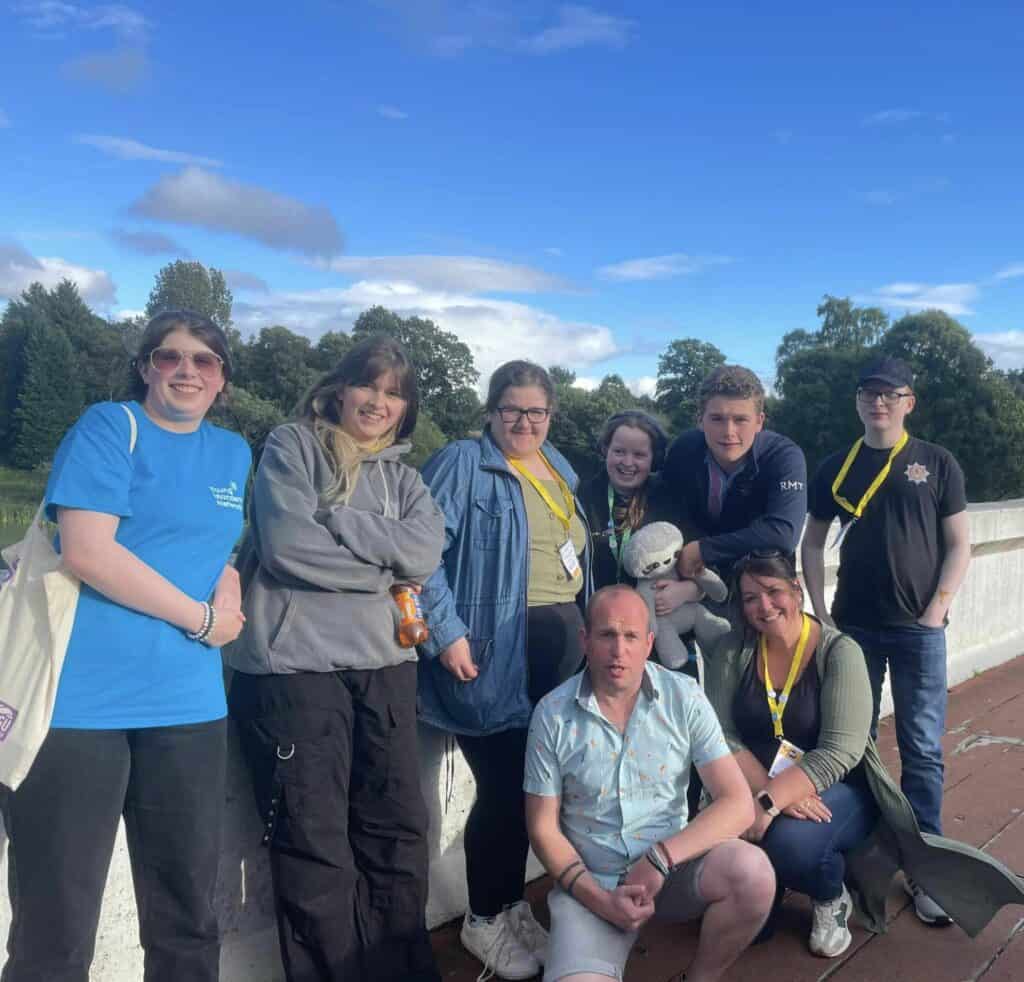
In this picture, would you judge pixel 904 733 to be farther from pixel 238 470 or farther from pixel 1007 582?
pixel 1007 582

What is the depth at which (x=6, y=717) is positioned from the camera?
1.96m

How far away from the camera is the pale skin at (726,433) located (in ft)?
10.7

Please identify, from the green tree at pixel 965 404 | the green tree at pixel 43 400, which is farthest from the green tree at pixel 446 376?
the green tree at pixel 43 400

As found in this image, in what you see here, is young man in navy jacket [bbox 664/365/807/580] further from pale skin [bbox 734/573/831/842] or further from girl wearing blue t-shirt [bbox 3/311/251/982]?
girl wearing blue t-shirt [bbox 3/311/251/982]

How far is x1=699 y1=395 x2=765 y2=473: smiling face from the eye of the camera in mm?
3305

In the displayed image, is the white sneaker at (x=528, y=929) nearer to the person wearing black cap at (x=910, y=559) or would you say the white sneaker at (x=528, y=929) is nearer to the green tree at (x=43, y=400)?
the person wearing black cap at (x=910, y=559)

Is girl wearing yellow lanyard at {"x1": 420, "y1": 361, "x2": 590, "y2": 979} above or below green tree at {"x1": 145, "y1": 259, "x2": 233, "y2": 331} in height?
below

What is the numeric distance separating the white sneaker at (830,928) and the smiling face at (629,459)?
1.58 metres

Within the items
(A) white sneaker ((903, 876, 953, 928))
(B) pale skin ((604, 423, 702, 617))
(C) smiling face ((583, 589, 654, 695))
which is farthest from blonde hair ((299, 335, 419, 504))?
(A) white sneaker ((903, 876, 953, 928))

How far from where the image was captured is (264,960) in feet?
9.18

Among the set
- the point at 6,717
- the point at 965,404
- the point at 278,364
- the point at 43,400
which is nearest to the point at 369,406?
the point at 6,717

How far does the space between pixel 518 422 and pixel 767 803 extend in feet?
4.90

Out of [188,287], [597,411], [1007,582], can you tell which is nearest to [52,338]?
[188,287]

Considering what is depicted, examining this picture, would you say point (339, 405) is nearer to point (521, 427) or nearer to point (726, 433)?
point (521, 427)
